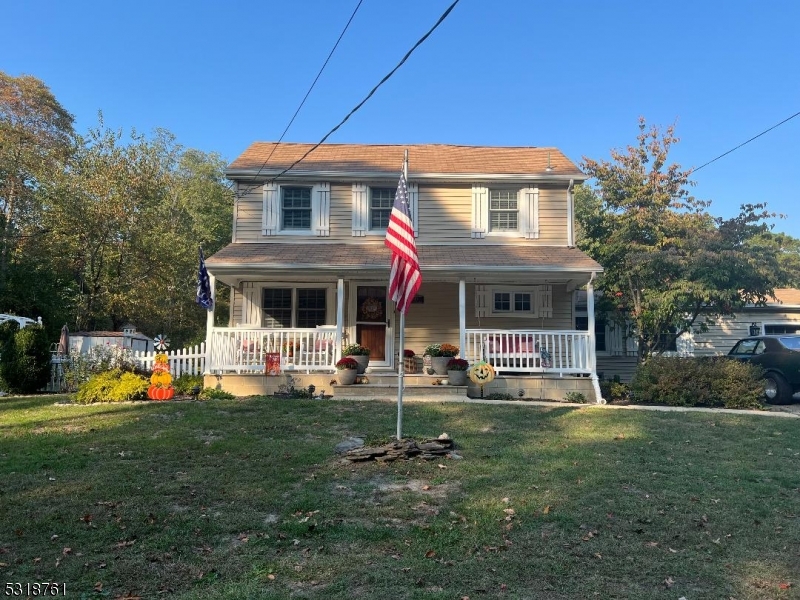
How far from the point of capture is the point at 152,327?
22328 mm

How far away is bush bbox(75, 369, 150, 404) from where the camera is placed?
10375 millimetres

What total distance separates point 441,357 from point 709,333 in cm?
1287

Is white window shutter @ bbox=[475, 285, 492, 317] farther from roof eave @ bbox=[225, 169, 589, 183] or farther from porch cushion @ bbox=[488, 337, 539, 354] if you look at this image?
roof eave @ bbox=[225, 169, 589, 183]

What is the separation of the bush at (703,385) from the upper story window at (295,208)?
858 centimetres

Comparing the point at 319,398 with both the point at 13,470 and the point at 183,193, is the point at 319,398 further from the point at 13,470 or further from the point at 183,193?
the point at 183,193

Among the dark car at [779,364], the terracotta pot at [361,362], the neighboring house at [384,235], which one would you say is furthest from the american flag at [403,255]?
the dark car at [779,364]

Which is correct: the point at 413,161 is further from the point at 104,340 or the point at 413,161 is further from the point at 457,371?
the point at 104,340

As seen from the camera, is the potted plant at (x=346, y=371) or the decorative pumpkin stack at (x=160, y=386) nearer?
the decorative pumpkin stack at (x=160, y=386)

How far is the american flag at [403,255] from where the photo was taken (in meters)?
6.64

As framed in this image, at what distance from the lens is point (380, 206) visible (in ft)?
45.5

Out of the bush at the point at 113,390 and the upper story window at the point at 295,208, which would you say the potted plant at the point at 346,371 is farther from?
the upper story window at the point at 295,208

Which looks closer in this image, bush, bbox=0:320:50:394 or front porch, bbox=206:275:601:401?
front porch, bbox=206:275:601:401

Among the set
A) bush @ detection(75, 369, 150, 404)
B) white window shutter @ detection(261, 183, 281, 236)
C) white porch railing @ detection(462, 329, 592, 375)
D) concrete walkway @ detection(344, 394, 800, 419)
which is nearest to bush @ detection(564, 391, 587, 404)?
concrete walkway @ detection(344, 394, 800, 419)

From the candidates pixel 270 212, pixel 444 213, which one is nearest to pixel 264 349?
pixel 270 212
